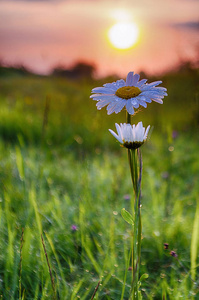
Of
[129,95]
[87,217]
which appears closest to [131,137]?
[129,95]

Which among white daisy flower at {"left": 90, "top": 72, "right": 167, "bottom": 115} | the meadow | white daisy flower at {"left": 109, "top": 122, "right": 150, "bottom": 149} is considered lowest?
the meadow

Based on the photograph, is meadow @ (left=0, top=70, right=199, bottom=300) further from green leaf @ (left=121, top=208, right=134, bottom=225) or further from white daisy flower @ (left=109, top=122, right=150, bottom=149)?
white daisy flower @ (left=109, top=122, right=150, bottom=149)

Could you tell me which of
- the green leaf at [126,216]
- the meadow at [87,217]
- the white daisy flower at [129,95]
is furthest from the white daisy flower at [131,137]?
the meadow at [87,217]

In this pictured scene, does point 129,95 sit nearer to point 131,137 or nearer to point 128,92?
point 128,92

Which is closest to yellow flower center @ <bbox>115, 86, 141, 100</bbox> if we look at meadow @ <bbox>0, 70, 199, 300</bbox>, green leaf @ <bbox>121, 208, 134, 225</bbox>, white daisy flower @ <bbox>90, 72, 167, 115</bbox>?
white daisy flower @ <bbox>90, 72, 167, 115</bbox>

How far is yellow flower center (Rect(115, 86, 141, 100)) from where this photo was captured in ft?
2.46

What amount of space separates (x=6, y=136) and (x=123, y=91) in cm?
243

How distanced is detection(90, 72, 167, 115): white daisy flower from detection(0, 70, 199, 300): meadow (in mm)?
396

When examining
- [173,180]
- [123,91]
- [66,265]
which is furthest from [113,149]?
[123,91]

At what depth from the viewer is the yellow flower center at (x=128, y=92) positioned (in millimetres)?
750

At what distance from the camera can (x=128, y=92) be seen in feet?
2.48

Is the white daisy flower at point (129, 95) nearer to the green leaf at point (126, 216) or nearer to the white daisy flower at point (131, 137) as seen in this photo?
the white daisy flower at point (131, 137)

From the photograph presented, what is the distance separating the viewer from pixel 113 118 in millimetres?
3463

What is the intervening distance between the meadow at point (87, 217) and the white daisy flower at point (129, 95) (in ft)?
1.30
